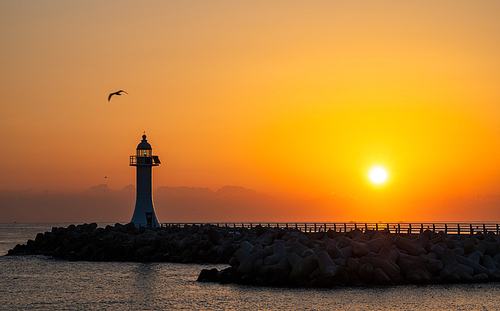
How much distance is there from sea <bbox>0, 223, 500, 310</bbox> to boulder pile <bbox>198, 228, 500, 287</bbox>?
→ 39 cm

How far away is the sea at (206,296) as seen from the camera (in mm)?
19469

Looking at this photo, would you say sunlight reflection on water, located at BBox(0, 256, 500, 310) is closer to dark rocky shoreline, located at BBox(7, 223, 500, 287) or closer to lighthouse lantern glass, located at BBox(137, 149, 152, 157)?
dark rocky shoreline, located at BBox(7, 223, 500, 287)

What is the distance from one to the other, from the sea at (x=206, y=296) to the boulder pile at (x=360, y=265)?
0.39m

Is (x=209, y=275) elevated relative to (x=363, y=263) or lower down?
lower down

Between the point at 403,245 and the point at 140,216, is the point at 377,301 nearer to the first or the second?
the point at 403,245

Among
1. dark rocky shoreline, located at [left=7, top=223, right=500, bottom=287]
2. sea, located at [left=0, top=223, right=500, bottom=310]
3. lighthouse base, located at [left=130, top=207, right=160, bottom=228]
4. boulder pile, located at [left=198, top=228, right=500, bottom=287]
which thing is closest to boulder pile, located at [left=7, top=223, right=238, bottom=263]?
lighthouse base, located at [left=130, top=207, right=160, bottom=228]

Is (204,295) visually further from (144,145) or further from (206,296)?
(144,145)

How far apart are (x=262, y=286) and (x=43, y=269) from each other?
15552mm

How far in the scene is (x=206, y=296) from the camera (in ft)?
71.4

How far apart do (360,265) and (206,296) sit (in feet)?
20.3

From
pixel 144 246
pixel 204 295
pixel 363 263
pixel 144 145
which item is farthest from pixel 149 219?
pixel 363 263

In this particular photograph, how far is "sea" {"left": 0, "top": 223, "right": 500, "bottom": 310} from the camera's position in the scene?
1947 centimetres

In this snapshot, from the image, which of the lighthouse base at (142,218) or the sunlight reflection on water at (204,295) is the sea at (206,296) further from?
the lighthouse base at (142,218)

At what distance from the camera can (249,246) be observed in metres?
24.8
